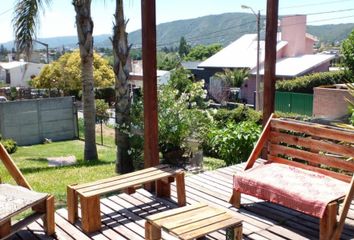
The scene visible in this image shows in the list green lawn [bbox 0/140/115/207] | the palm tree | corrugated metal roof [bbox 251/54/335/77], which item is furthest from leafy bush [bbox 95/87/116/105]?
the palm tree

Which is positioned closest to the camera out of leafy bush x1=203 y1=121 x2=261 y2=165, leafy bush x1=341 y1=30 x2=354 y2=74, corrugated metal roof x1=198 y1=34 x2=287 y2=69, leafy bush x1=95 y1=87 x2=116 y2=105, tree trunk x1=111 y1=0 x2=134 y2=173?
leafy bush x1=203 y1=121 x2=261 y2=165

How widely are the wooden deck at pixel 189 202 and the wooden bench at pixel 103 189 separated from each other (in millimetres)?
109

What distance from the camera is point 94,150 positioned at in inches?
418

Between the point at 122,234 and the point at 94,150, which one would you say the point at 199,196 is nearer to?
the point at 122,234

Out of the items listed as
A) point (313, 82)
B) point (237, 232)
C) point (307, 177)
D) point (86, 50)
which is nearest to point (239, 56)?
point (313, 82)

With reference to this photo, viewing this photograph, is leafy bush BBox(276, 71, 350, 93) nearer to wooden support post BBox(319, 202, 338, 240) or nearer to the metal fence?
the metal fence

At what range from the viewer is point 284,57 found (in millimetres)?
33906

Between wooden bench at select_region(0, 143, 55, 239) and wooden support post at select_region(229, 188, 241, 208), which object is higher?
wooden bench at select_region(0, 143, 55, 239)

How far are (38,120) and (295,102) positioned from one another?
14515 mm

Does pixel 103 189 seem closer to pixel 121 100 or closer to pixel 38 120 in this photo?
pixel 121 100

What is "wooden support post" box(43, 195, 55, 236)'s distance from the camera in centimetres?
379

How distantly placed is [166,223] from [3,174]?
622 cm

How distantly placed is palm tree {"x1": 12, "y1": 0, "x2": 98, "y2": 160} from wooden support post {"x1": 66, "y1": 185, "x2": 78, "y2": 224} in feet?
12.3

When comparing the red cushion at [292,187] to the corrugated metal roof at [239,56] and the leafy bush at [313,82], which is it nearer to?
the leafy bush at [313,82]
